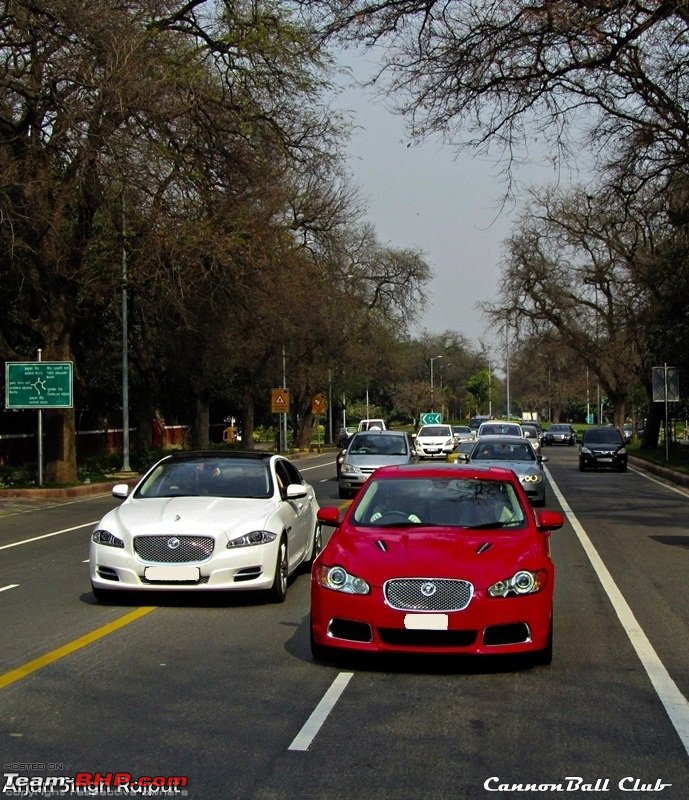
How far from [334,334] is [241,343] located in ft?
59.4

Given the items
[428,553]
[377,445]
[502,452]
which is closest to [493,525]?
[428,553]

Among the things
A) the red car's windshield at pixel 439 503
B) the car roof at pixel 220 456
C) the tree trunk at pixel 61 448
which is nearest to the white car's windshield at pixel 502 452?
the tree trunk at pixel 61 448

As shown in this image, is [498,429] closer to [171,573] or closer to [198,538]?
[198,538]

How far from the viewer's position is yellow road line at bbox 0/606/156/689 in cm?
783

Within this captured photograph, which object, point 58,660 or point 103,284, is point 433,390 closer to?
point 103,284

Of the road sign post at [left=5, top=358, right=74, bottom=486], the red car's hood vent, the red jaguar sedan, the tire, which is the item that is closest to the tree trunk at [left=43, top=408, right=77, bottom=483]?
the road sign post at [left=5, top=358, right=74, bottom=486]

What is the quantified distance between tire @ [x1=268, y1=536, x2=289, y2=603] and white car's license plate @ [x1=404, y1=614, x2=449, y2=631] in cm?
348

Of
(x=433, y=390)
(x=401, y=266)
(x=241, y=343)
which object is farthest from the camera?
(x=433, y=390)

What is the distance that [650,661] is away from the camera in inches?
333

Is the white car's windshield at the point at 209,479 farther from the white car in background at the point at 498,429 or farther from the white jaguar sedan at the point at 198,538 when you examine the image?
the white car in background at the point at 498,429

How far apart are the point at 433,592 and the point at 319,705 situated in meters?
1.20

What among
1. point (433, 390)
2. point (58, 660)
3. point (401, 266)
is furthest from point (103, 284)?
point (433, 390)

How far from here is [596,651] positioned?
8836mm

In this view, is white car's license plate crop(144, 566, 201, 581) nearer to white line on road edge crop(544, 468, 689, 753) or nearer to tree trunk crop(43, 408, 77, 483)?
white line on road edge crop(544, 468, 689, 753)
